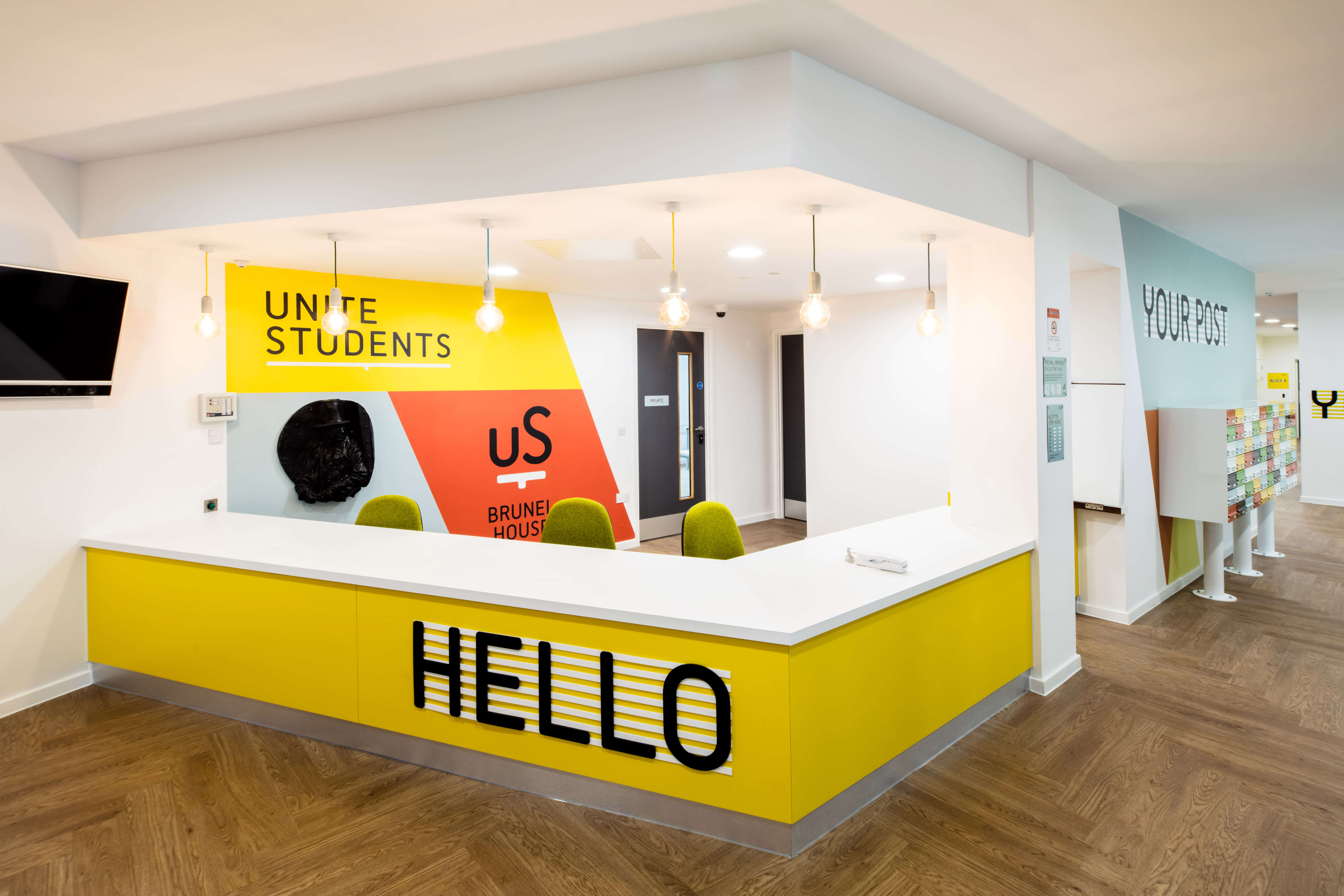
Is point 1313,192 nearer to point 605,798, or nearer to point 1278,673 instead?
point 1278,673

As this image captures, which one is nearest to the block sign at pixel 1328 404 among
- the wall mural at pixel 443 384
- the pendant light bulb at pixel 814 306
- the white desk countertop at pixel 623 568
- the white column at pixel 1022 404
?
the white column at pixel 1022 404

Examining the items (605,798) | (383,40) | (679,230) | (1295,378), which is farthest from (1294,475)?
(1295,378)

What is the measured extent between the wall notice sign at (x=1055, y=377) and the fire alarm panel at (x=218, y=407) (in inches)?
168

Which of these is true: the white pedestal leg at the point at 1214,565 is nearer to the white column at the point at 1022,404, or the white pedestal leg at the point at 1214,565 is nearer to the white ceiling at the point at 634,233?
the white column at the point at 1022,404

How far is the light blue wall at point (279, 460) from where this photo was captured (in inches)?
161

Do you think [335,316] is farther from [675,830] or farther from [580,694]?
[675,830]

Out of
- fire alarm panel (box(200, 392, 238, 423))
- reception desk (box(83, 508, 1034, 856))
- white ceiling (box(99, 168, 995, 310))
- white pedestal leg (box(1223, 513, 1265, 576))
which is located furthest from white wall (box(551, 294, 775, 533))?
white pedestal leg (box(1223, 513, 1265, 576))

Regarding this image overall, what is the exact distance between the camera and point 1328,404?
7.88m

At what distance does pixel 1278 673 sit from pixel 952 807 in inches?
96.9

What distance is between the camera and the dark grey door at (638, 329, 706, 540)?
6.78m

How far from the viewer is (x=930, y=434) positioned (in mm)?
6137

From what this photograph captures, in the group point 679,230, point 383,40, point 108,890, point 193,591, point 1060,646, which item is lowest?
point 108,890

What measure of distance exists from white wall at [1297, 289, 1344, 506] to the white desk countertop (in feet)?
23.9

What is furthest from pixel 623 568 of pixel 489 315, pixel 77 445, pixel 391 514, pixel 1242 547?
pixel 1242 547
